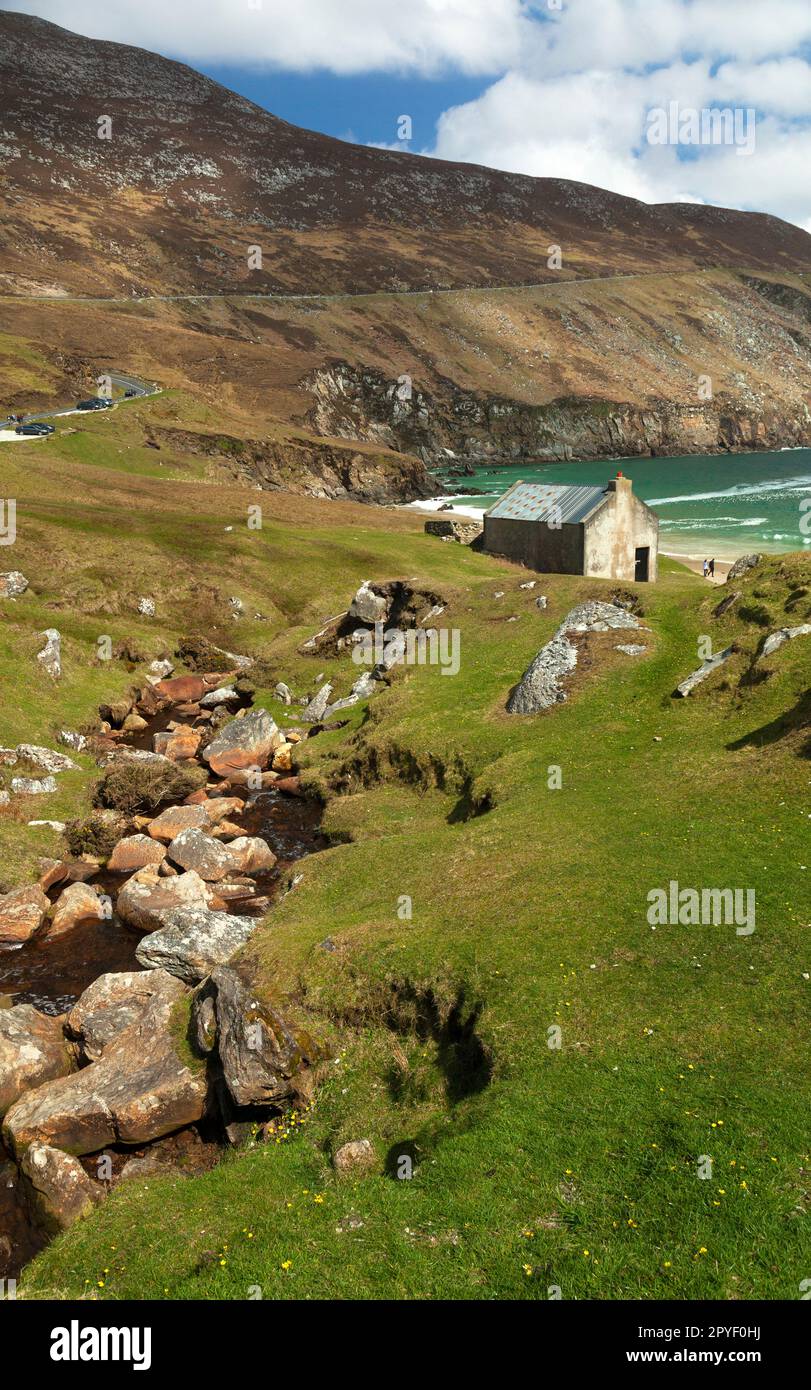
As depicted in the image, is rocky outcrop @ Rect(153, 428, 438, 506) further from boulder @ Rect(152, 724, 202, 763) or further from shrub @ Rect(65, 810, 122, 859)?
shrub @ Rect(65, 810, 122, 859)

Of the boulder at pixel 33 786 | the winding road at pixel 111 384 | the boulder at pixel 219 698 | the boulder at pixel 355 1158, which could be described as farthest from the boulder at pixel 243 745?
the winding road at pixel 111 384

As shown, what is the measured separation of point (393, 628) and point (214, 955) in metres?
34.0

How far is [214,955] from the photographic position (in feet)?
93.9

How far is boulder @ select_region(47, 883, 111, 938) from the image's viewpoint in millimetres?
33750

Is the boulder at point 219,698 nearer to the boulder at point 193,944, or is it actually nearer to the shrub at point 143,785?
the shrub at point 143,785

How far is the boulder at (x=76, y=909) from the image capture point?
33.8 meters

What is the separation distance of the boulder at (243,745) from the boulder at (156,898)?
44.2 feet

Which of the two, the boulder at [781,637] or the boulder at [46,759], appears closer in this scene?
the boulder at [781,637]

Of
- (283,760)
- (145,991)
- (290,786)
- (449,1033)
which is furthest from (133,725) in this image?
(449,1033)

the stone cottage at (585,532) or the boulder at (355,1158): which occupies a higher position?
the stone cottage at (585,532)

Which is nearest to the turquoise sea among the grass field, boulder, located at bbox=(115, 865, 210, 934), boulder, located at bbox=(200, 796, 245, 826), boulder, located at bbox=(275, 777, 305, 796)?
boulder, located at bbox=(275, 777, 305, 796)

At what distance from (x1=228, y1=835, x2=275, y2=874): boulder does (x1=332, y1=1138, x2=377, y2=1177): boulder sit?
20.0 metres
